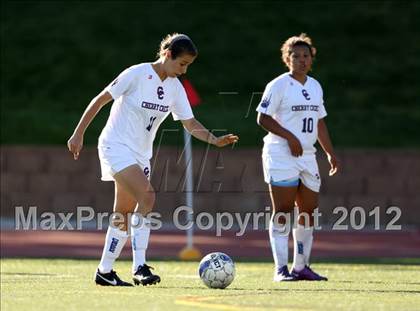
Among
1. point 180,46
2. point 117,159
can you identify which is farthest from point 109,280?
point 180,46

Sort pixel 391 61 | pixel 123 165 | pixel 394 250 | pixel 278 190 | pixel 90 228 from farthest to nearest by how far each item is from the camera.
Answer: pixel 391 61, pixel 90 228, pixel 394 250, pixel 278 190, pixel 123 165

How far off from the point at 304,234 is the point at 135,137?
2257 millimetres

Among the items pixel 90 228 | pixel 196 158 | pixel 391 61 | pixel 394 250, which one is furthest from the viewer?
pixel 391 61

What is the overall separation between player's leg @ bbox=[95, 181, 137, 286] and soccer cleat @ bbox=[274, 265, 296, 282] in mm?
1700

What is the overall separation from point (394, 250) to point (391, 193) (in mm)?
5359

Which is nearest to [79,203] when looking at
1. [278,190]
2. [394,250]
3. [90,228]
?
[90,228]

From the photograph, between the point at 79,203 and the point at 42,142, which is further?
the point at 42,142

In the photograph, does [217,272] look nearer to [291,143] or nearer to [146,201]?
[146,201]

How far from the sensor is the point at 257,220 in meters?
23.3

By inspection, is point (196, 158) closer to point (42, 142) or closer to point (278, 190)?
point (42, 142)

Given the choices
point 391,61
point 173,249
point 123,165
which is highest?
point 391,61

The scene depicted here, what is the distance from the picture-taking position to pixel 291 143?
1183cm

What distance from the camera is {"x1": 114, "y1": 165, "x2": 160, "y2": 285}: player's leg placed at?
35.4ft

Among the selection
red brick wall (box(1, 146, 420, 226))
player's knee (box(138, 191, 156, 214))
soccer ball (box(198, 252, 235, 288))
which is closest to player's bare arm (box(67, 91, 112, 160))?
player's knee (box(138, 191, 156, 214))
